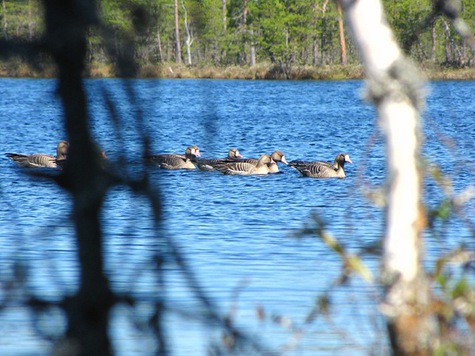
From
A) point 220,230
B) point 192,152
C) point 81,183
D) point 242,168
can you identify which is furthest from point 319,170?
point 81,183

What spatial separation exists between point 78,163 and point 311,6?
3272 inches

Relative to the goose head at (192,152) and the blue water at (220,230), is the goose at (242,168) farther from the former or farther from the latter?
the goose head at (192,152)

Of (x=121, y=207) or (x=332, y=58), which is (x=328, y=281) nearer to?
(x=121, y=207)

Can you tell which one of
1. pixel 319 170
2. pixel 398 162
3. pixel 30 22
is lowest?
pixel 319 170

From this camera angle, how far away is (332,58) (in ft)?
322

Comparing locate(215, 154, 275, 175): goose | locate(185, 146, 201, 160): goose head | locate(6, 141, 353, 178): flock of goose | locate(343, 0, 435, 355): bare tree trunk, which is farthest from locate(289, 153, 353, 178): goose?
locate(343, 0, 435, 355): bare tree trunk

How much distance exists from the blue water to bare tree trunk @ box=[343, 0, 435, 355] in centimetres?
12

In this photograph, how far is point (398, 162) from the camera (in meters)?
3.13

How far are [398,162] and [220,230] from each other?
844 centimetres

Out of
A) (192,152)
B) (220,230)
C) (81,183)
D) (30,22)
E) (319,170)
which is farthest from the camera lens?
(192,152)

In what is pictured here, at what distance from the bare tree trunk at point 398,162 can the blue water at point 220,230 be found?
116 millimetres

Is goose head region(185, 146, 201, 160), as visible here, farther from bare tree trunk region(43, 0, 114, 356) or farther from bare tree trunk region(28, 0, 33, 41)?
bare tree trunk region(43, 0, 114, 356)

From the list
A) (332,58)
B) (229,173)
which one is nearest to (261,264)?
(229,173)

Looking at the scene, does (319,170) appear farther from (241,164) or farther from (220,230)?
(220,230)
